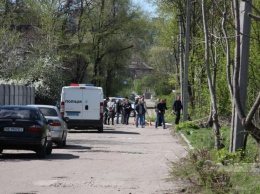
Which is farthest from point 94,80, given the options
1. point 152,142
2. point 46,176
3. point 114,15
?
point 46,176

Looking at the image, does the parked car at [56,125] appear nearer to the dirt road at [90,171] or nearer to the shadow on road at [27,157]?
the dirt road at [90,171]

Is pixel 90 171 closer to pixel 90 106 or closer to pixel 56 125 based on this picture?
pixel 56 125

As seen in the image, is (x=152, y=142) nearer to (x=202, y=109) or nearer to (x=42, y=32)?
(x=202, y=109)

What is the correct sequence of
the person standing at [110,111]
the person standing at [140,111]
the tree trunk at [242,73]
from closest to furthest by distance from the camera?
the tree trunk at [242,73]
the person standing at [140,111]
the person standing at [110,111]

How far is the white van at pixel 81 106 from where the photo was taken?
36500 mm

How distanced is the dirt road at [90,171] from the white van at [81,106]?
32.1 feet

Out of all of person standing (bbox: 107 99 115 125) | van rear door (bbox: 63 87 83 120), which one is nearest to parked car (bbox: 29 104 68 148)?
van rear door (bbox: 63 87 83 120)

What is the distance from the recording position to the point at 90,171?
56.6 feet

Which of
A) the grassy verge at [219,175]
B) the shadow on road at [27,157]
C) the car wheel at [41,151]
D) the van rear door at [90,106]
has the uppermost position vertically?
the van rear door at [90,106]

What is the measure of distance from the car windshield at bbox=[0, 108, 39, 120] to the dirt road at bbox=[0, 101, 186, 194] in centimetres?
115

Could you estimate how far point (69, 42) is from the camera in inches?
2517

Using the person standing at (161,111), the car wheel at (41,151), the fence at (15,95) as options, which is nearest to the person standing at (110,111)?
the person standing at (161,111)

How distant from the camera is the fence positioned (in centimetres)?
3950

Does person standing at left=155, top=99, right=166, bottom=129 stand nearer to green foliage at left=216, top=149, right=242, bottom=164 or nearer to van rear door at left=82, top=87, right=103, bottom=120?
van rear door at left=82, top=87, right=103, bottom=120
